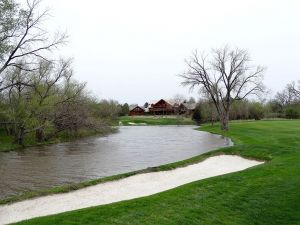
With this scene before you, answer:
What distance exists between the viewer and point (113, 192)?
48.1 feet

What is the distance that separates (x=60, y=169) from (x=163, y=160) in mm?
7247

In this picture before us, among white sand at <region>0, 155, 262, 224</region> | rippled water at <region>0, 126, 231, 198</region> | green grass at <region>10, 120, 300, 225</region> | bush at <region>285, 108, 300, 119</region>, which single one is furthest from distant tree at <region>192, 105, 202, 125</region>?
green grass at <region>10, 120, 300, 225</region>

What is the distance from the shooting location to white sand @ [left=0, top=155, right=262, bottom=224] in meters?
11.7

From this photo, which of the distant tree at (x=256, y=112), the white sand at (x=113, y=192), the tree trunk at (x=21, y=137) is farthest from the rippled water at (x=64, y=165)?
the distant tree at (x=256, y=112)

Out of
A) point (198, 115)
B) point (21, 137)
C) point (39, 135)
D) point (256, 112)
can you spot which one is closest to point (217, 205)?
point (21, 137)

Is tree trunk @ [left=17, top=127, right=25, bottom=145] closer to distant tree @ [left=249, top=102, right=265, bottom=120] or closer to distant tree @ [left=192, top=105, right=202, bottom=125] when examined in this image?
distant tree @ [left=192, top=105, right=202, bottom=125]

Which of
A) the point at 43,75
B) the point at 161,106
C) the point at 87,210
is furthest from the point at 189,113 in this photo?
the point at 87,210

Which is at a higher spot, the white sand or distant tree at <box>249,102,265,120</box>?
distant tree at <box>249,102,265,120</box>

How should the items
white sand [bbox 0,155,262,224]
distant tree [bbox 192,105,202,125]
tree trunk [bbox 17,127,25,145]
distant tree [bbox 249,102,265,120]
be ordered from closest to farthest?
white sand [bbox 0,155,262,224]
tree trunk [bbox 17,127,25,145]
distant tree [bbox 192,105,202,125]
distant tree [bbox 249,102,265,120]

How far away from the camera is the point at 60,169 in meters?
21.1

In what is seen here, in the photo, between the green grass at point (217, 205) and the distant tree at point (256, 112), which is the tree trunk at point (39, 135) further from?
the distant tree at point (256, 112)

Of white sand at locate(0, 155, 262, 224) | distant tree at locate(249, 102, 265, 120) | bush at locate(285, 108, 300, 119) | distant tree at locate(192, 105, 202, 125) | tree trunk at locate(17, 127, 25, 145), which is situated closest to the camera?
white sand at locate(0, 155, 262, 224)

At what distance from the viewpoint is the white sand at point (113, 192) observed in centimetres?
1168

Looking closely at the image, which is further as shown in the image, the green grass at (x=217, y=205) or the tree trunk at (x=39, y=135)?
the tree trunk at (x=39, y=135)
